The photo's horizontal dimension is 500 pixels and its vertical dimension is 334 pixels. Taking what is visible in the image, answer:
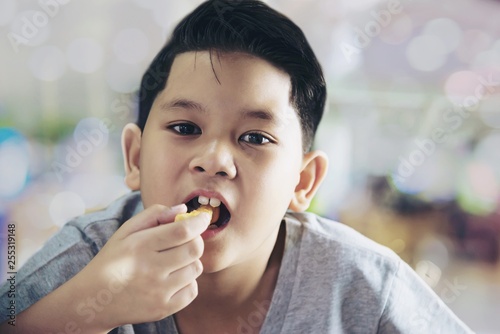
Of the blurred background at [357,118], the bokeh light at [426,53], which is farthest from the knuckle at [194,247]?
the bokeh light at [426,53]

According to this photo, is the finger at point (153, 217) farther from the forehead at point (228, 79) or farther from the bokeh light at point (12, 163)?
the bokeh light at point (12, 163)

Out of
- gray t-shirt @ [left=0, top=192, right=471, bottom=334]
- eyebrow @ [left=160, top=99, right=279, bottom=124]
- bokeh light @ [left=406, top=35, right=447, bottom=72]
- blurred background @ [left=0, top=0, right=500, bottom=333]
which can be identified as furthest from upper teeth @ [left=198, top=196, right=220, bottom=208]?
bokeh light @ [left=406, top=35, right=447, bottom=72]

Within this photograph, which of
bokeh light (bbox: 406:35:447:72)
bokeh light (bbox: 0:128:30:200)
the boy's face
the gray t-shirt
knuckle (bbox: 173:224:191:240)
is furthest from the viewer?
bokeh light (bbox: 406:35:447:72)

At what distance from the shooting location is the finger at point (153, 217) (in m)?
0.65

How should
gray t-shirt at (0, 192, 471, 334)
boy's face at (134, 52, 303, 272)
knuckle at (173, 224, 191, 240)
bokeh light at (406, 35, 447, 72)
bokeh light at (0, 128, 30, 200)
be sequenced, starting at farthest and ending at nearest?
bokeh light at (406, 35, 447, 72) → bokeh light at (0, 128, 30, 200) → gray t-shirt at (0, 192, 471, 334) → boy's face at (134, 52, 303, 272) → knuckle at (173, 224, 191, 240)

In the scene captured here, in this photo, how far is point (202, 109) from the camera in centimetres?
72

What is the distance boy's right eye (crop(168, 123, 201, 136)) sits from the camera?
74cm

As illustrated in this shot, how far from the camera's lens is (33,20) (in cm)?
96

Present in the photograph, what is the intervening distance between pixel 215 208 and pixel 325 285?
26 cm

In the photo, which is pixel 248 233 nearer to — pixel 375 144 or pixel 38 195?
pixel 38 195

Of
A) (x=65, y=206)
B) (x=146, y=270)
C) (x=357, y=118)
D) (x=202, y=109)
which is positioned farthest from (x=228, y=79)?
(x=357, y=118)

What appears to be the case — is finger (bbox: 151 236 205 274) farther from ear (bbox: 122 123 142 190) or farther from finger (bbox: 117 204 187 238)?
ear (bbox: 122 123 142 190)

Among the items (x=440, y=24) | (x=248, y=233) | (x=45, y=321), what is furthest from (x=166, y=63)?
(x=440, y=24)

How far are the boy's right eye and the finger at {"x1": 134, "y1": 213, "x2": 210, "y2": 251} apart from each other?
148mm
